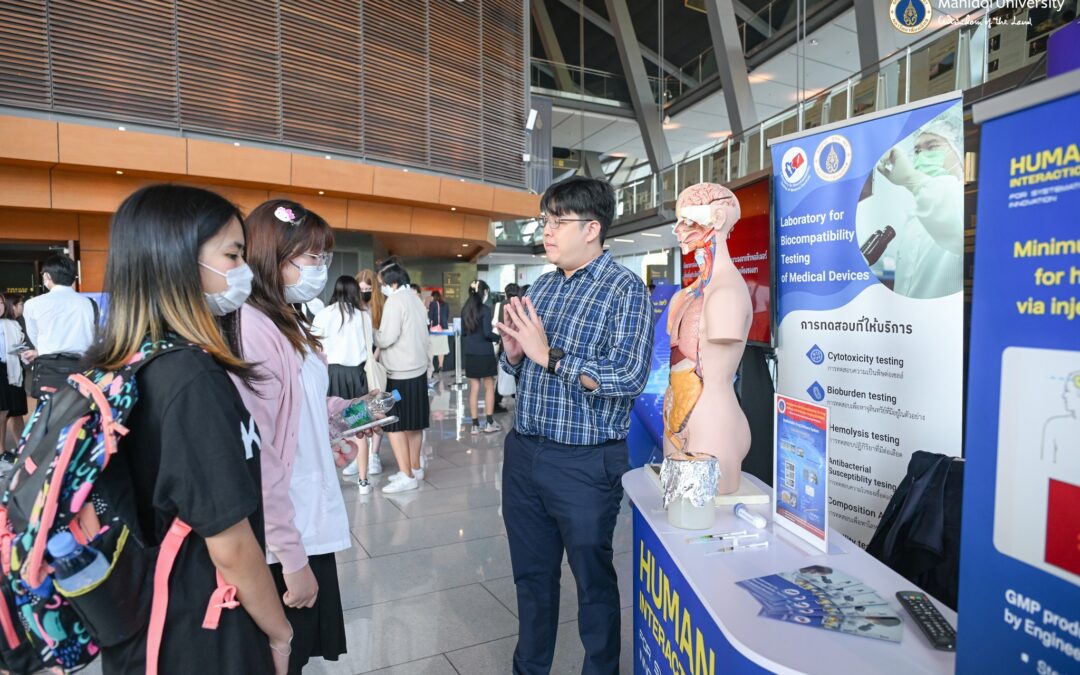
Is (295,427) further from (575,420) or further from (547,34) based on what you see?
(547,34)

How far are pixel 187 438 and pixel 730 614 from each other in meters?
1.07

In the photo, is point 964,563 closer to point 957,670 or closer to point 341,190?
point 957,670

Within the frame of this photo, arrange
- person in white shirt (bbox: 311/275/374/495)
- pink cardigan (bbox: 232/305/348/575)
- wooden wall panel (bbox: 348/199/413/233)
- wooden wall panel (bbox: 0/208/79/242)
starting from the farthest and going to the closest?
wooden wall panel (bbox: 348/199/413/233) → wooden wall panel (bbox: 0/208/79/242) → person in white shirt (bbox: 311/275/374/495) → pink cardigan (bbox: 232/305/348/575)

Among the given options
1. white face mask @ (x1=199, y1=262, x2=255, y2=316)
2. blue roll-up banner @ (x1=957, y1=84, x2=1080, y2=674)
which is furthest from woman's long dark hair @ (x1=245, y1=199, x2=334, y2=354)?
blue roll-up banner @ (x1=957, y1=84, x2=1080, y2=674)

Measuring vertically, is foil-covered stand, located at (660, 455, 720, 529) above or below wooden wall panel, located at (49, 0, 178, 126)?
below

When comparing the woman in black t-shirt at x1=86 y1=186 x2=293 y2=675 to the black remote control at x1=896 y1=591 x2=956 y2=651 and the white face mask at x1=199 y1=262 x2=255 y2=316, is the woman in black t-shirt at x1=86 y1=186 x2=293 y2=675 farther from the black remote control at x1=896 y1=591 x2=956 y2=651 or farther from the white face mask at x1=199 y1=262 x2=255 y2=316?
the black remote control at x1=896 y1=591 x2=956 y2=651

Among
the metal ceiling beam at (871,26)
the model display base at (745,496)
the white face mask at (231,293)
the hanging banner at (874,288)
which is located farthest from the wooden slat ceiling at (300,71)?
the model display base at (745,496)

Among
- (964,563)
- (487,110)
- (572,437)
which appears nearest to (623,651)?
(572,437)

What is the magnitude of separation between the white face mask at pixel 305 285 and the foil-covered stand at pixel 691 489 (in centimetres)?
115

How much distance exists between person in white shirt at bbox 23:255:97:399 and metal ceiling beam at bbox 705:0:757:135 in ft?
A: 34.3

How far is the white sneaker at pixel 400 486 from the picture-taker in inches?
189

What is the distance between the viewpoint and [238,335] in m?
1.36

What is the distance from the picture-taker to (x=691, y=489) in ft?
5.41

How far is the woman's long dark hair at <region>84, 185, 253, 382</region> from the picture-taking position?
3.57 feet
